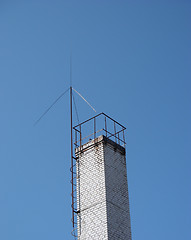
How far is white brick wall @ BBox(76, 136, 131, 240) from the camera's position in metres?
21.6

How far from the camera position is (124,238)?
21.9m

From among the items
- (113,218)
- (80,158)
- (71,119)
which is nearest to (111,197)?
(113,218)

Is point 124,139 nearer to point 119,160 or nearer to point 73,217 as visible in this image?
point 119,160

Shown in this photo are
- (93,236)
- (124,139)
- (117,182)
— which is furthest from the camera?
(124,139)

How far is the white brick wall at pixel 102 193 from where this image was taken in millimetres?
21625

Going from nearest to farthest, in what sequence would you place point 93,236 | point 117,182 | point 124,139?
point 93,236 → point 117,182 → point 124,139

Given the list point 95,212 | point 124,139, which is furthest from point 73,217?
point 124,139

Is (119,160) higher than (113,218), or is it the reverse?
(119,160)

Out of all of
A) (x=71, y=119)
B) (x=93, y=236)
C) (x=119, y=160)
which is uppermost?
(x=71, y=119)

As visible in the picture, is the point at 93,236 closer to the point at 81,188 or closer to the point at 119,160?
the point at 81,188

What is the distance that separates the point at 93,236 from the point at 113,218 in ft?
3.65

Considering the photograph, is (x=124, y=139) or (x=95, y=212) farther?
(x=124, y=139)

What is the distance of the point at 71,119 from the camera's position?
26047 mm

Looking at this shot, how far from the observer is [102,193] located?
22109 millimetres
